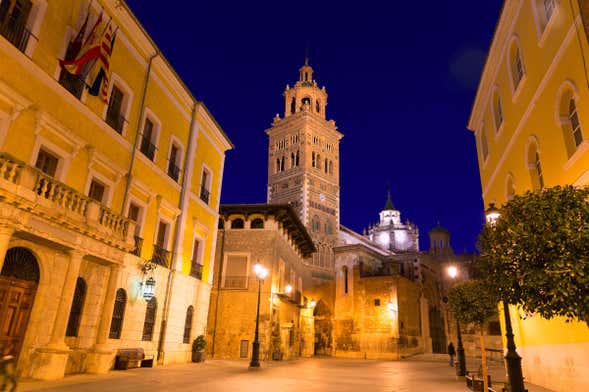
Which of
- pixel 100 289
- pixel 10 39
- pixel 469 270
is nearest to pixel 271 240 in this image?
pixel 100 289

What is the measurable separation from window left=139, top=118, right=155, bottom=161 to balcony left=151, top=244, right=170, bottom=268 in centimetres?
393

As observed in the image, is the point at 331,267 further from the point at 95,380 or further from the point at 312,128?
the point at 95,380

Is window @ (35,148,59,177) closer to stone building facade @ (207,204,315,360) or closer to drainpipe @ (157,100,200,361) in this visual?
drainpipe @ (157,100,200,361)

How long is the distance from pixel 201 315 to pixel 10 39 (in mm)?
14777

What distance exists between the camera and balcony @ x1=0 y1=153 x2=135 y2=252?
31.9ft

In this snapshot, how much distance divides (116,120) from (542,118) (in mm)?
14681

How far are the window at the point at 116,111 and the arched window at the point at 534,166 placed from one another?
48.3 ft

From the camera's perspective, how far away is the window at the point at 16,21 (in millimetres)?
11055

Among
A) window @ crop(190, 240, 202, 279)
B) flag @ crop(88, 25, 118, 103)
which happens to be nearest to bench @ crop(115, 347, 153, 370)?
window @ crop(190, 240, 202, 279)

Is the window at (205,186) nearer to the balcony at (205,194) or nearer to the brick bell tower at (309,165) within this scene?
the balcony at (205,194)

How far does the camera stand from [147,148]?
17.6 meters

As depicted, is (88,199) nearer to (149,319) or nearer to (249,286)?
(149,319)

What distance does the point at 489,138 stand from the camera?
1942 cm

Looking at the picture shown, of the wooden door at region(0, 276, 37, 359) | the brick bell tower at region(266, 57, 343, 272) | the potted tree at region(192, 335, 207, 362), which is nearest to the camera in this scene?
the wooden door at region(0, 276, 37, 359)
